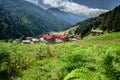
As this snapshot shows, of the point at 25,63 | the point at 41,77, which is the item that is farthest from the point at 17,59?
the point at 41,77

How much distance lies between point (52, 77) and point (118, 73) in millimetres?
4222

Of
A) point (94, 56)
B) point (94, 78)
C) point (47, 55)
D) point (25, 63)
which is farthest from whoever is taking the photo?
point (47, 55)

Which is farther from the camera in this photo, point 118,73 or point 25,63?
point 25,63

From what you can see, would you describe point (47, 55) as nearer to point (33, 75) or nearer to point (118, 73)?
point (33, 75)

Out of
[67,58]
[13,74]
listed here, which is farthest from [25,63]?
[67,58]

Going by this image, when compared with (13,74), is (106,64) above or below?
above

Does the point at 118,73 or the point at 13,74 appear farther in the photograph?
the point at 13,74

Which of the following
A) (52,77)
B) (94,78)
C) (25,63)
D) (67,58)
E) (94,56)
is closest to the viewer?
(94,78)

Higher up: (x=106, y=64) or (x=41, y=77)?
(x=106, y=64)

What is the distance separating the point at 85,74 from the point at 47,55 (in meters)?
10.3

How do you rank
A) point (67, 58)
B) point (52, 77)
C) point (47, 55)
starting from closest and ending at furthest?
point (67, 58)
point (52, 77)
point (47, 55)

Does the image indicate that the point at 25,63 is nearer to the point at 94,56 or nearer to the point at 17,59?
the point at 17,59

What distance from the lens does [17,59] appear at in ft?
48.9

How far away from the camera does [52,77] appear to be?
1116cm
